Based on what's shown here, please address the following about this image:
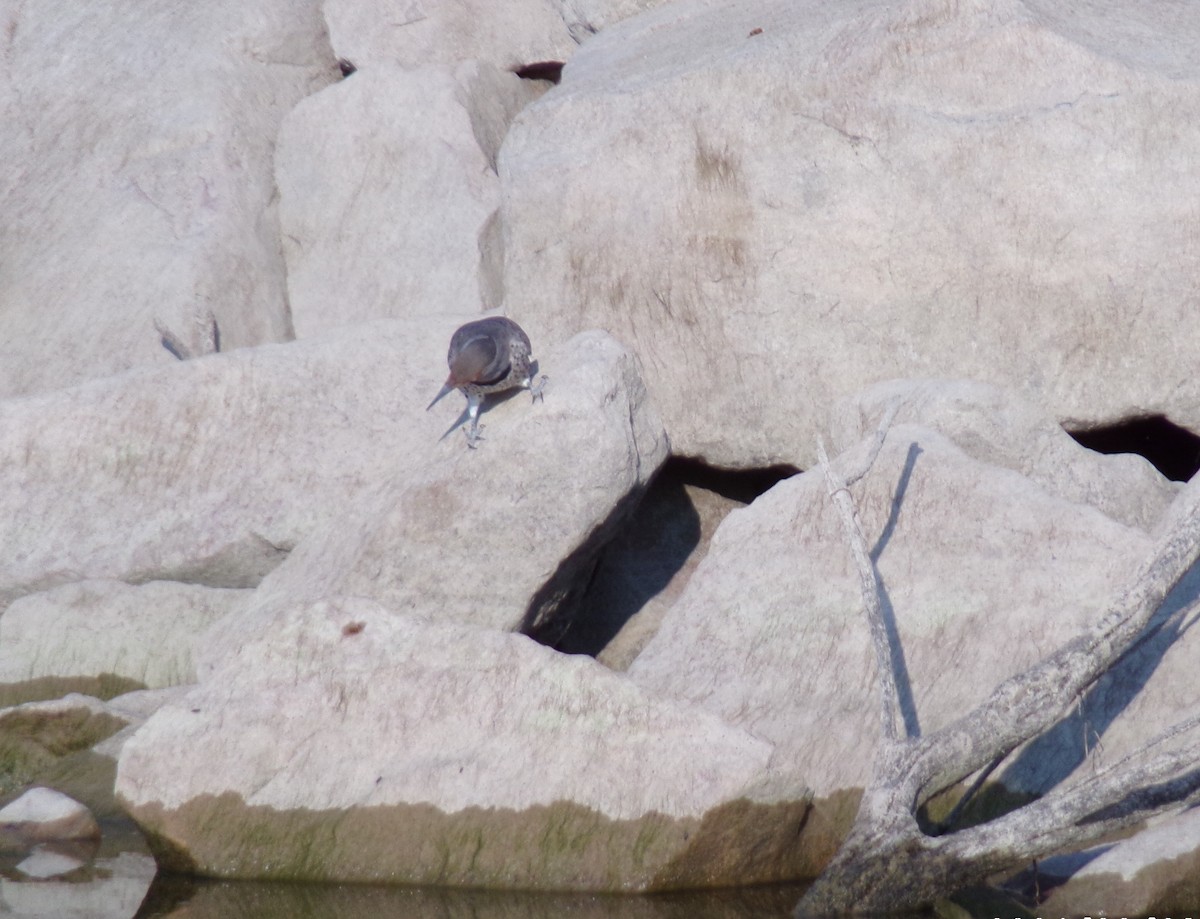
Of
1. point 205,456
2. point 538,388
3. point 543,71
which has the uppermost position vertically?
point 538,388

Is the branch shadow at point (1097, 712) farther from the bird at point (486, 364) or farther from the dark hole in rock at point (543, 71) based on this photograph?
the dark hole in rock at point (543, 71)

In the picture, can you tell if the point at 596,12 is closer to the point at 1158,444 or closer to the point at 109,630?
the point at 1158,444

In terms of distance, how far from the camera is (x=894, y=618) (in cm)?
656

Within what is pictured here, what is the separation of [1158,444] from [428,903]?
5.30m

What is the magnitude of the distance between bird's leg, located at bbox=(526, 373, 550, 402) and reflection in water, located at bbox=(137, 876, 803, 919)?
260 centimetres

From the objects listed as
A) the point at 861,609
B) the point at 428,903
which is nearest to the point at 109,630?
the point at 428,903

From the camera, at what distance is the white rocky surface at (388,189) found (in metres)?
10.8

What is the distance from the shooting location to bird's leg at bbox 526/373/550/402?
7.74 metres

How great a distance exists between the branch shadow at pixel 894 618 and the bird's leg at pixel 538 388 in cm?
177

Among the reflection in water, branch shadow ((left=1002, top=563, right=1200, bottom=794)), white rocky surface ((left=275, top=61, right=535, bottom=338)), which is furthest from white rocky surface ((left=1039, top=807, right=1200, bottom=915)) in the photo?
white rocky surface ((left=275, top=61, right=535, bottom=338))

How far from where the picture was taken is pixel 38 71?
12.2 m

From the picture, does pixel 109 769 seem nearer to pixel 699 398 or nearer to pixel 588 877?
pixel 588 877

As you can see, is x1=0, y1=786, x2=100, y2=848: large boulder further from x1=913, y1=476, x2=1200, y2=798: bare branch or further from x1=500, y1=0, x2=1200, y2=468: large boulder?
x1=500, y1=0, x2=1200, y2=468: large boulder

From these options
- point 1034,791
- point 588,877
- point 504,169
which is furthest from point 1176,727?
point 504,169
